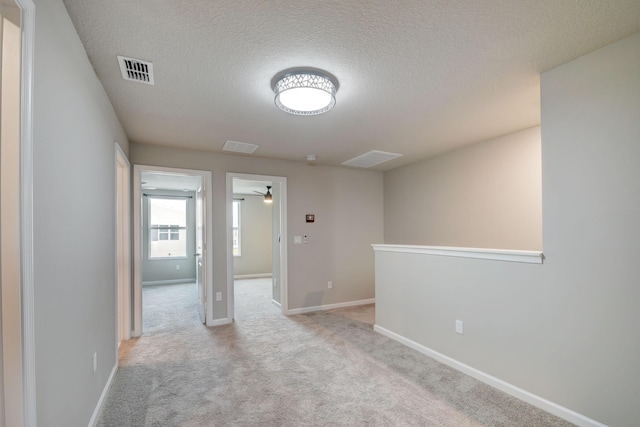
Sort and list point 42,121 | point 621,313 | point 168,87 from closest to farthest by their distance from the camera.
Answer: point 42,121
point 621,313
point 168,87

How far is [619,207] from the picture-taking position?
1769 millimetres

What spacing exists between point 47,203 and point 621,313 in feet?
9.99

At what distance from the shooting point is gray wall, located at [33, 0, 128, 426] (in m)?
1.22

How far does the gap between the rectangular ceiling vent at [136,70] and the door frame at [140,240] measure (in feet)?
5.99

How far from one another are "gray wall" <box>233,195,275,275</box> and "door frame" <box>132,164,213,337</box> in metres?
3.97

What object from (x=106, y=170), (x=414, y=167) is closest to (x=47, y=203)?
(x=106, y=170)

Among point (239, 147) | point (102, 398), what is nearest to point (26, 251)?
point (102, 398)

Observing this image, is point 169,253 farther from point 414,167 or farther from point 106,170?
point 414,167

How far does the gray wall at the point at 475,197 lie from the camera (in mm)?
Result: 3271

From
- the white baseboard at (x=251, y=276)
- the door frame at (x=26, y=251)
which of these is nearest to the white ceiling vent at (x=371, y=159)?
the door frame at (x=26, y=251)

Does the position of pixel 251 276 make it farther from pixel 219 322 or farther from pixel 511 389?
pixel 511 389

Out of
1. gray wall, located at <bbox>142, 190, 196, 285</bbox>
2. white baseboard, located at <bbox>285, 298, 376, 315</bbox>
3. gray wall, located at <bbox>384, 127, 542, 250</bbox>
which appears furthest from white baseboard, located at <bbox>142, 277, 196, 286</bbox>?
gray wall, located at <bbox>384, 127, 542, 250</bbox>

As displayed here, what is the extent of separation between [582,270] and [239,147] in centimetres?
360

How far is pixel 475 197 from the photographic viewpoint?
3.87 meters
